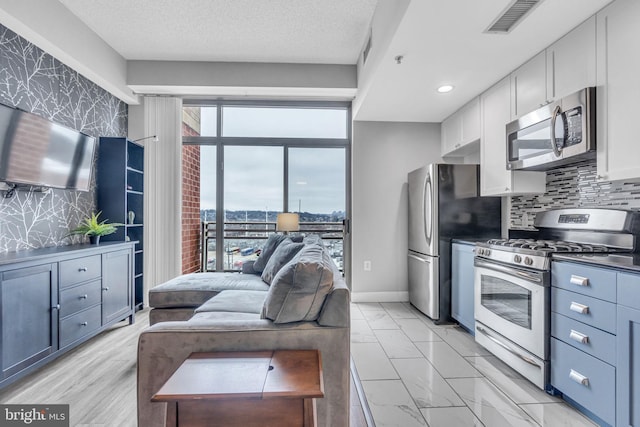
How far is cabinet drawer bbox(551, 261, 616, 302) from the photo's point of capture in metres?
1.59

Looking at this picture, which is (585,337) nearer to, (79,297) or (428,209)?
(428,209)

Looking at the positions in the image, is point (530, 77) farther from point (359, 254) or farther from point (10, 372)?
point (10, 372)

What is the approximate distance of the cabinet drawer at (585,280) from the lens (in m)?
1.59

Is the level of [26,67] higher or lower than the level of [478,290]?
higher

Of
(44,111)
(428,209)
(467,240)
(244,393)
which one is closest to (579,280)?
(467,240)

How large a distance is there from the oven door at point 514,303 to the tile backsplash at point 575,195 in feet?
2.46

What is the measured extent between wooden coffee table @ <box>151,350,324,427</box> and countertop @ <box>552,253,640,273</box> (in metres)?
1.50

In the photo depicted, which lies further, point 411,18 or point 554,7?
point 411,18

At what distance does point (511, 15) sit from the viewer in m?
1.94

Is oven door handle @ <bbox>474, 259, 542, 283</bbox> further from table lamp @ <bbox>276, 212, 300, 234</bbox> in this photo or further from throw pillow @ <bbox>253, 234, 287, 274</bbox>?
table lamp @ <bbox>276, 212, 300, 234</bbox>

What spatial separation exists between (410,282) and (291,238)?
1664 millimetres

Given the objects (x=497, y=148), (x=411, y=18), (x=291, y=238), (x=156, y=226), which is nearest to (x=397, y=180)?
(x=497, y=148)

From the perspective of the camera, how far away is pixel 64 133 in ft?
9.22

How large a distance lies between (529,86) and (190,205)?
3901 mm
